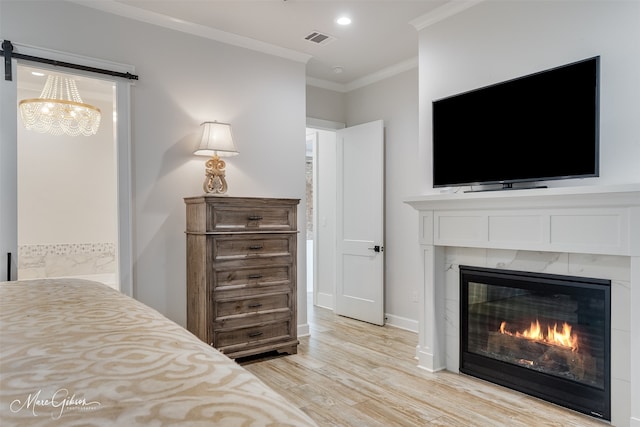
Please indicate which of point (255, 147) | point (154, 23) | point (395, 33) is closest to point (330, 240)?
point (255, 147)

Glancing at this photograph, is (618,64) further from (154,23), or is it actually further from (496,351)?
(154,23)

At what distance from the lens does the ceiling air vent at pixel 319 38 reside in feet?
11.9

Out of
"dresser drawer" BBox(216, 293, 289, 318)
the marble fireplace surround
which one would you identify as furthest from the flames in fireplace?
"dresser drawer" BBox(216, 293, 289, 318)

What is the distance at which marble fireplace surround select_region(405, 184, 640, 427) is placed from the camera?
6.95ft

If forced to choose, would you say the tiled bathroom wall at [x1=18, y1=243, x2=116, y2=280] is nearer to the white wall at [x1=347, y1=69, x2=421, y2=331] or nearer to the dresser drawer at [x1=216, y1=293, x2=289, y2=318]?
the dresser drawer at [x1=216, y1=293, x2=289, y2=318]

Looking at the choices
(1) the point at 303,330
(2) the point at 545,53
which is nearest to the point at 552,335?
(2) the point at 545,53

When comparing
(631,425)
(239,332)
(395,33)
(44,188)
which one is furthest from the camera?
(44,188)

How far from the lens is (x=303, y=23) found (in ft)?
11.2

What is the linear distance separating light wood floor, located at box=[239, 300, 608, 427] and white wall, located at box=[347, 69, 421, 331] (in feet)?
2.14

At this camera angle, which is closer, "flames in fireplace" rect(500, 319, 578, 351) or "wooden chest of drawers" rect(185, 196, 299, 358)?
"flames in fireplace" rect(500, 319, 578, 351)

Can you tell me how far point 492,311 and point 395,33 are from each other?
2488 millimetres

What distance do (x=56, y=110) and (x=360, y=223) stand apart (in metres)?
3.35

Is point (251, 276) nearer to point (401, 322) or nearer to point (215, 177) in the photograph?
point (215, 177)

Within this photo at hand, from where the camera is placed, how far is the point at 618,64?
2.28 metres
